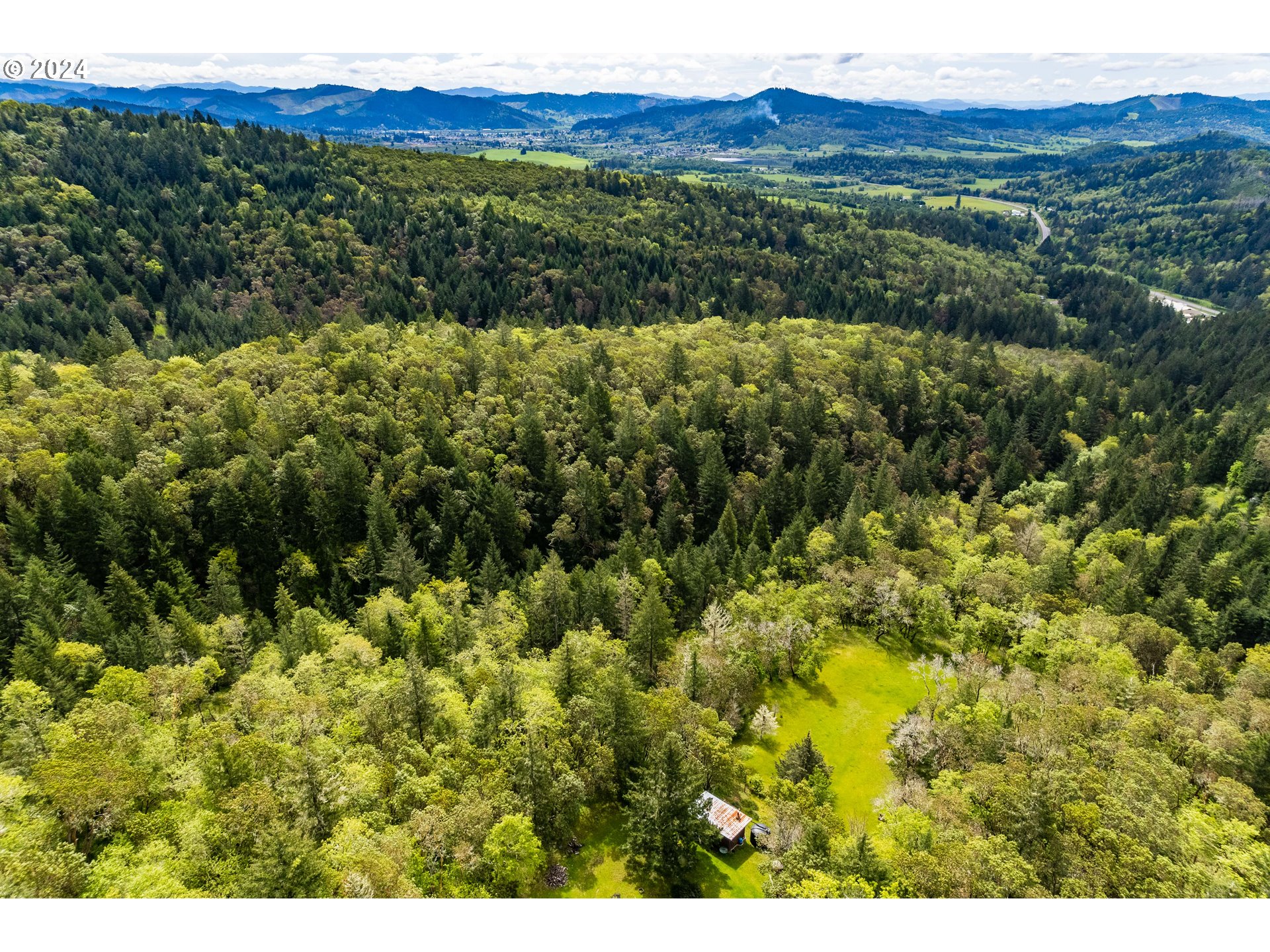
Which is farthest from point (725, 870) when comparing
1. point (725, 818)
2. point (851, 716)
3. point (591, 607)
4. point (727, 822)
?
point (591, 607)

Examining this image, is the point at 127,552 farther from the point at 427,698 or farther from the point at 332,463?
the point at 427,698

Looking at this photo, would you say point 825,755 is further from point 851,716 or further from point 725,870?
point 725,870

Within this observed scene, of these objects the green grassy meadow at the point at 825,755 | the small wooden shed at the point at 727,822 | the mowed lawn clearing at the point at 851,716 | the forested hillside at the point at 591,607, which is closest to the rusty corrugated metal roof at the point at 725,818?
the small wooden shed at the point at 727,822

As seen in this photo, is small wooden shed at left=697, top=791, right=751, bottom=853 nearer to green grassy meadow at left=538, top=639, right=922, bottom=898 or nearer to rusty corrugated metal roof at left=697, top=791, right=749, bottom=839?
rusty corrugated metal roof at left=697, top=791, right=749, bottom=839

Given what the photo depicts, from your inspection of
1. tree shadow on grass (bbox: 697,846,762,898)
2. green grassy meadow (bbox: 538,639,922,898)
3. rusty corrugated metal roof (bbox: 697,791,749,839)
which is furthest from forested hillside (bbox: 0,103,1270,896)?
rusty corrugated metal roof (bbox: 697,791,749,839)

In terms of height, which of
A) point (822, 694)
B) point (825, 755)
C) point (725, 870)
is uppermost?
point (725, 870)

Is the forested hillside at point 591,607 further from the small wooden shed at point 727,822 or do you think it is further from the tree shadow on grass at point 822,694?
the small wooden shed at point 727,822

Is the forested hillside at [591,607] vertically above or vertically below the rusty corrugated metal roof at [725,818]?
above
